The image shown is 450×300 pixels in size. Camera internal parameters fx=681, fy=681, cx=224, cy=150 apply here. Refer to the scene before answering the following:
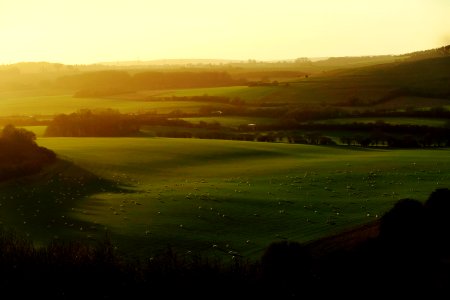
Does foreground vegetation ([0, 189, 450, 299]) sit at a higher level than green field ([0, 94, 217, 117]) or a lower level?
lower

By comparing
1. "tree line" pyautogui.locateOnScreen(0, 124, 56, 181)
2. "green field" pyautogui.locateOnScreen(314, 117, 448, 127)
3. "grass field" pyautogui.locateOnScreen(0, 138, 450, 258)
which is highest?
"tree line" pyautogui.locateOnScreen(0, 124, 56, 181)

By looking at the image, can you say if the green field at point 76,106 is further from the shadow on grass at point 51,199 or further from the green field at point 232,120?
the shadow on grass at point 51,199

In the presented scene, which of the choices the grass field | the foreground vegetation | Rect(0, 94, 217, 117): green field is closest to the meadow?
the grass field

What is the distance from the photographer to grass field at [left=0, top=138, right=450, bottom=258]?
3325 cm

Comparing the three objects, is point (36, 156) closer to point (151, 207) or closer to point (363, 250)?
point (151, 207)

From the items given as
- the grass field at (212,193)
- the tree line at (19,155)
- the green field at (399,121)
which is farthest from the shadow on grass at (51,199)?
the green field at (399,121)

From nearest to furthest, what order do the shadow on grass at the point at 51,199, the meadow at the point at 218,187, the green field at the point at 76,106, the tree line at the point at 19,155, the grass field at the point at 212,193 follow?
the grass field at the point at 212,193 → the meadow at the point at 218,187 → the shadow on grass at the point at 51,199 → the tree line at the point at 19,155 → the green field at the point at 76,106

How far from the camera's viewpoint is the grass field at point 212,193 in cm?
3325

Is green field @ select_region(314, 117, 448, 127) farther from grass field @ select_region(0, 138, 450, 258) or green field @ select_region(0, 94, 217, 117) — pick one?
green field @ select_region(0, 94, 217, 117)

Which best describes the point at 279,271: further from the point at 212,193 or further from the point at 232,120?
the point at 232,120

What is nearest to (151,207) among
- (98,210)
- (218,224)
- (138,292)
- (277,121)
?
(98,210)

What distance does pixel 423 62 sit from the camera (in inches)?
4902

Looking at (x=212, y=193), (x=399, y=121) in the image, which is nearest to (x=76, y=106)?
(x=399, y=121)

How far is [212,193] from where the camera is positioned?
43.7 m
